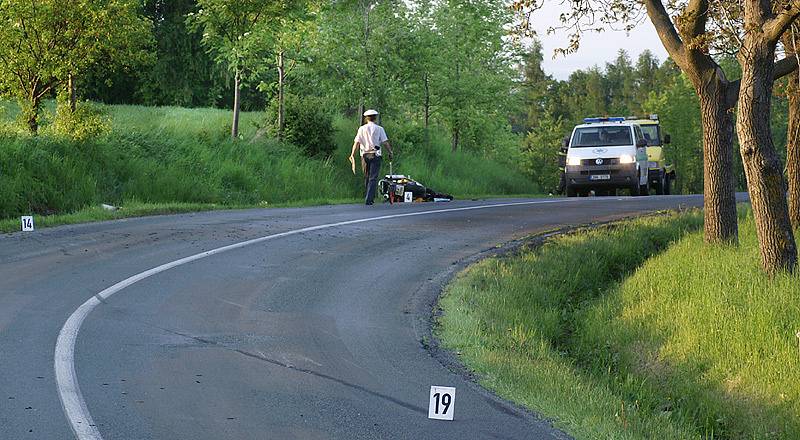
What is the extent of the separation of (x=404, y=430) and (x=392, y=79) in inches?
1092

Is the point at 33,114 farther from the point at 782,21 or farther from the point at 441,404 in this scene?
the point at 441,404

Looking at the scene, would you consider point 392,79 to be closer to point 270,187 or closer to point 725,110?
point 270,187

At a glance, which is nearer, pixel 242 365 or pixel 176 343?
pixel 242 365

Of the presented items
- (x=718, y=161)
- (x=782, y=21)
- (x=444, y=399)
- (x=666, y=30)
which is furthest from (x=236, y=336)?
(x=718, y=161)

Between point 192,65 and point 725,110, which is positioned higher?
point 192,65

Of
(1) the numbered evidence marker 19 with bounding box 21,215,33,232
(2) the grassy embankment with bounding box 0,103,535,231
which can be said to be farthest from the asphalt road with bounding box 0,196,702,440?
(2) the grassy embankment with bounding box 0,103,535,231

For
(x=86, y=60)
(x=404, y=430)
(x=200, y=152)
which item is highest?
(x=86, y=60)

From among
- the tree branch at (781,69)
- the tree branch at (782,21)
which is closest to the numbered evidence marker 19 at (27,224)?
the tree branch at (782,21)

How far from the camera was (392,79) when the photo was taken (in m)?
33.9

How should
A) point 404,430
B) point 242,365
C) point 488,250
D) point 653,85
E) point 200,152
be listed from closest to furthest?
point 404,430 < point 242,365 < point 488,250 < point 200,152 < point 653,85

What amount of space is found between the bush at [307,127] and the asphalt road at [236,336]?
14.2 meters

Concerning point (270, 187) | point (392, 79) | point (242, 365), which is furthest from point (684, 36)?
point (392, 79)

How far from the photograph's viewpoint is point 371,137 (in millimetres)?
22719

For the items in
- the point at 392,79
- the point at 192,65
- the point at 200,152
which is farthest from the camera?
the point at 192,65
